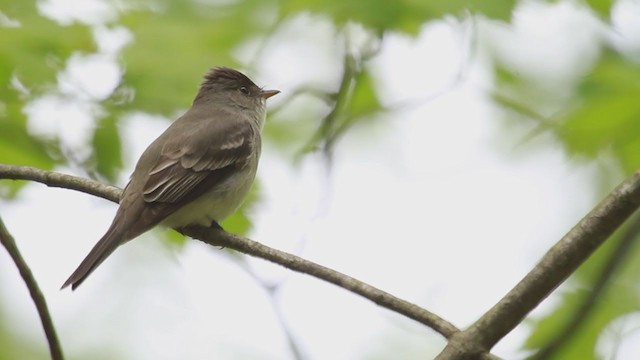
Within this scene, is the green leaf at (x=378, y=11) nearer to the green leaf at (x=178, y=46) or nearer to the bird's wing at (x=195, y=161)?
the green leaf at (x=178, y=46)

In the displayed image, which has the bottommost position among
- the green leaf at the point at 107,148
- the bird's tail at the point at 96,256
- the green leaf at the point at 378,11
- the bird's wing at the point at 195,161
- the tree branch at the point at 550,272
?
the tree branch at the point at 550,272

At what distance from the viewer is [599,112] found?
4.62 metres

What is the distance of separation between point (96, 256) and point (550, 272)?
2.52 meters

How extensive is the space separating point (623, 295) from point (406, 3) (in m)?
2.15

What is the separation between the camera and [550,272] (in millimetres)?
3051

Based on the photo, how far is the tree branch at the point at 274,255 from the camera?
3.47 metres

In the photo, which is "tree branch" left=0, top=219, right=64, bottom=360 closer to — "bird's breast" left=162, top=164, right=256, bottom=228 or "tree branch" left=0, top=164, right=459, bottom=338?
"tree branch" left=0, top=164, right=459, bottom=338

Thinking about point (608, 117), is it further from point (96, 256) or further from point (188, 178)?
point (96, 256)

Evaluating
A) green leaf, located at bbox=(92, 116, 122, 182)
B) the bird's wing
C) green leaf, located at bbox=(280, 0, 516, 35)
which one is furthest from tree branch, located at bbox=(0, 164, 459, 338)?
green leaf, located at bbox=(280, 0, 516, 35)

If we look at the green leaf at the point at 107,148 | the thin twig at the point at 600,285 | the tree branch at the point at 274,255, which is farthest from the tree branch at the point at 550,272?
the green leaf at the point at 107,148

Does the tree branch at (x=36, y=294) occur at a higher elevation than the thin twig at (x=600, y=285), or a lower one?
higher

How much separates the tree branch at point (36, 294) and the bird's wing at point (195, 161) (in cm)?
110

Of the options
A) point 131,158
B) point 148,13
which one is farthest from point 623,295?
point 148,13

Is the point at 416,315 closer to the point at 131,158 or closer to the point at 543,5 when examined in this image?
the point at 543,5
